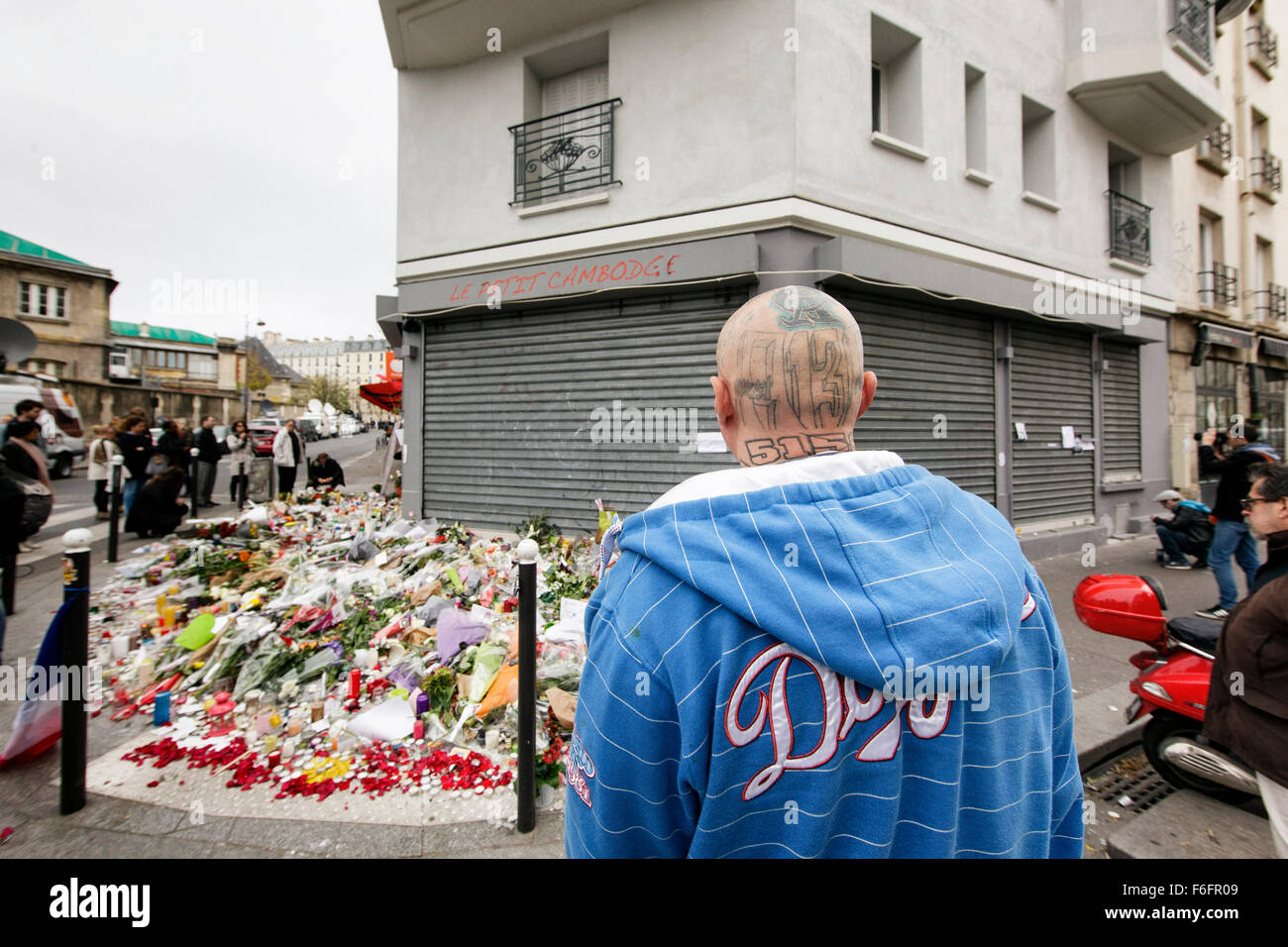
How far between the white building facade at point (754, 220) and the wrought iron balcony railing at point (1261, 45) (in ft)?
21.5

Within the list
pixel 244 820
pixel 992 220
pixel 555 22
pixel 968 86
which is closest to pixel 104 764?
pixel 244 820

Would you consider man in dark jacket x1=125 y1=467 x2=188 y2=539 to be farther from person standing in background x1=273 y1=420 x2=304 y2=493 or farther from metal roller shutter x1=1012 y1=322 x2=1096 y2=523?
metal roller shutter x1=1012 y1=322 x2=1096 y2=523

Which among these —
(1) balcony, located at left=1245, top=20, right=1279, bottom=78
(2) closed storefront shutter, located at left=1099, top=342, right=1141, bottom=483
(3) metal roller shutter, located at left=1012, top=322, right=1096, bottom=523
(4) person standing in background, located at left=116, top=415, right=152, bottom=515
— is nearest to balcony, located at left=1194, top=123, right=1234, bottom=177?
(1) balcony, located at left=1245, top=20, right=1279, bottom=78

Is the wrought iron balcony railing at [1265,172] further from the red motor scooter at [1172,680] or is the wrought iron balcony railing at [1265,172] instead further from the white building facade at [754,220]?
the red motor scooter at [1172,680]

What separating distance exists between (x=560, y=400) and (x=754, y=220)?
135 inches

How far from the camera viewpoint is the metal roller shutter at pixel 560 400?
7.34 m

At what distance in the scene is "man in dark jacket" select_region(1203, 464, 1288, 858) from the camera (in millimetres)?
2176

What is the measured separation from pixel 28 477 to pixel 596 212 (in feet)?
23.0

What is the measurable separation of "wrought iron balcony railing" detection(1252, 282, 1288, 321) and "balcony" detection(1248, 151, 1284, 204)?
223cm

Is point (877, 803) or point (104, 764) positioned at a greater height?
point (877, 803)

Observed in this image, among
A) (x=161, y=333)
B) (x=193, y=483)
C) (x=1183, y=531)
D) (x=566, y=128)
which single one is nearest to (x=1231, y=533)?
(x=1183, y=531)
